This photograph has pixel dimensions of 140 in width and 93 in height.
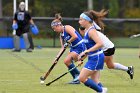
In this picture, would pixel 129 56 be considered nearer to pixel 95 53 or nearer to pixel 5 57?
pixel 5 57

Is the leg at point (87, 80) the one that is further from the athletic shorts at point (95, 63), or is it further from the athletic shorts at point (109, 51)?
the athletic shorts at point (109, 51)

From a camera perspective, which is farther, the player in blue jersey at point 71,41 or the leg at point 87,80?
the player in blue jersey at point 71,41

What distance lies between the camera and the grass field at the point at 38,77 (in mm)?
14188

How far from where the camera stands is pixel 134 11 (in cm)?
5581

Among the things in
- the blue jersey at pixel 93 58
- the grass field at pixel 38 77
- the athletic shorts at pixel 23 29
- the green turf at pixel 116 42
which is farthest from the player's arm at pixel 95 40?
the green turf at pixel 116 42

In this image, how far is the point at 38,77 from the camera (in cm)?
1689

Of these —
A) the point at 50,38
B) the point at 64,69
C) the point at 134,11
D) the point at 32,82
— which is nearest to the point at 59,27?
the point at 32,82

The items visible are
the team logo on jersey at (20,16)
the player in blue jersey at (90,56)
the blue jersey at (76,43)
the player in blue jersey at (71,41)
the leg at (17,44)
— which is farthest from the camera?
the leg at (17,44)

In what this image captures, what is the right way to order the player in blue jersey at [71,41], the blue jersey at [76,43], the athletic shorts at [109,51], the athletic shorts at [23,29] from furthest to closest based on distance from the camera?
1. the athletic shorts at [23,29]
2. the athletic shorts at [109,51]
3. the blue jersey at [76,43]
4. the player in blue jersey at [71,41]

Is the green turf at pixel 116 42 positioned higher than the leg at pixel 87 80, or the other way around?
the leg at pixel 87 80

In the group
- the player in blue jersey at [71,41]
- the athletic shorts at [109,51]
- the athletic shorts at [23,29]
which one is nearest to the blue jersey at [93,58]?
the player in blue jersey at [71,41]

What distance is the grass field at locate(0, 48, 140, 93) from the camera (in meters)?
14.2

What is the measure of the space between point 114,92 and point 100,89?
→ 135cm

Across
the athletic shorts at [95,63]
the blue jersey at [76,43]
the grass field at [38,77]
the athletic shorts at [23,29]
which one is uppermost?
the athletic shorts at [95,63]
